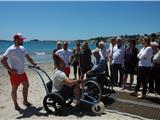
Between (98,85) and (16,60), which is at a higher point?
(16,60)

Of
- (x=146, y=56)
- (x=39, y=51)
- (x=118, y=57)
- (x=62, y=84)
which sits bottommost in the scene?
(x=39, y=51)

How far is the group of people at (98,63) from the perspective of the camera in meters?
6.73

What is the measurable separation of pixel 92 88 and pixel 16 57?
208cm

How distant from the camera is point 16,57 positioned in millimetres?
7078

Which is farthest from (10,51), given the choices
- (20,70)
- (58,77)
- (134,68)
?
(134,68)

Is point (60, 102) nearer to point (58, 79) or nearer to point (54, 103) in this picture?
point (54, 103)

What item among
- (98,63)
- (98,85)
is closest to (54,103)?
(98,85)

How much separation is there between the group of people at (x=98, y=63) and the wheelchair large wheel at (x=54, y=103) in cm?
21

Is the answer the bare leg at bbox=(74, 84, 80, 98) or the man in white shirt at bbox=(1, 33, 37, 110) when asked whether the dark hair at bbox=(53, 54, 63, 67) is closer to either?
the bare leg at bbox=(74, 84, 80, 98)

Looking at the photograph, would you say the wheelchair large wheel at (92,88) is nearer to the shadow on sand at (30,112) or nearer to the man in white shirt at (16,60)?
the shadow on sand at (30,112)

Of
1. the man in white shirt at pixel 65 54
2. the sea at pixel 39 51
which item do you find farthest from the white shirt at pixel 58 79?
the sea at pixel 39 51

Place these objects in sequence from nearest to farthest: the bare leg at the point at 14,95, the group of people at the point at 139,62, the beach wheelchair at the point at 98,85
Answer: the bare leg at the point at 14,95 → the beach wheelchair at the point at 98,85 → the group of people at the point at 139,62

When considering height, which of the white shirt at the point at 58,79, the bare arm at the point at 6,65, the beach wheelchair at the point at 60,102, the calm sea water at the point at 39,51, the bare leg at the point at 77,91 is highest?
the bare arm at the point at 6,65

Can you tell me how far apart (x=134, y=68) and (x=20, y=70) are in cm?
372
